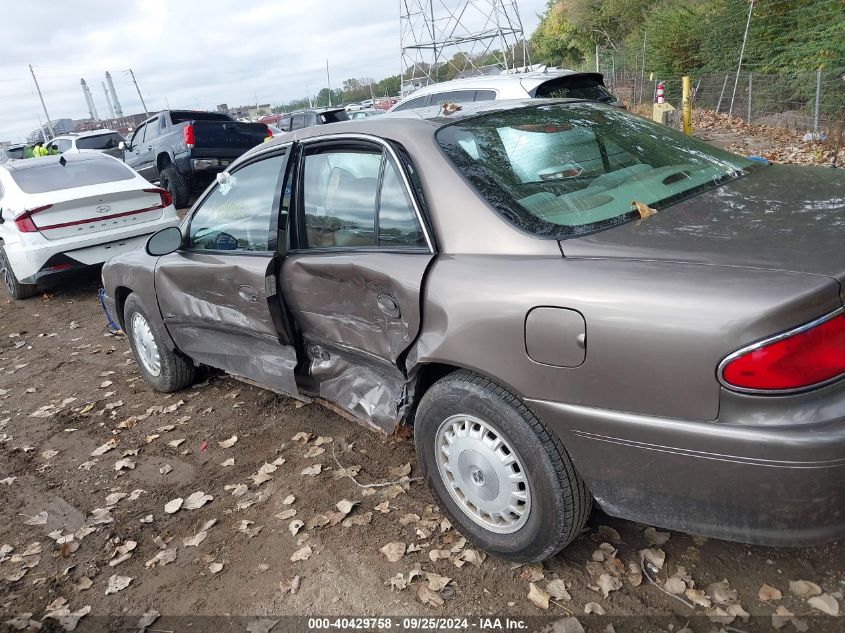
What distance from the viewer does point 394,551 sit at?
2.77 meters

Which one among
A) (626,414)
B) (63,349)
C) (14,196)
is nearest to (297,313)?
(626,414)

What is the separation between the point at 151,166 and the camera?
13.2m

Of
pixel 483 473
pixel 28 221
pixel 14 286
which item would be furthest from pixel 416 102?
pixel 483 473

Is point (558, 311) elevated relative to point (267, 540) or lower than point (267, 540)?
elevated

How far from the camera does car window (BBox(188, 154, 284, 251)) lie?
3361 mm

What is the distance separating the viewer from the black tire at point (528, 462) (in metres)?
2.21

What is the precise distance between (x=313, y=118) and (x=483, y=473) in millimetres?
14984

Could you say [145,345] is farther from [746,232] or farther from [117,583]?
[746,232]

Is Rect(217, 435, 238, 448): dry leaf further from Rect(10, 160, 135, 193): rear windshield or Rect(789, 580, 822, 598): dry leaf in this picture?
Rect(10, 160, 135, 193): rear windshield

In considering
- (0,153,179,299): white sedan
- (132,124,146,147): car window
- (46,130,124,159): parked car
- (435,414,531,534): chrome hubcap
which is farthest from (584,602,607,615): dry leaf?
(46,130,124,159): parked car

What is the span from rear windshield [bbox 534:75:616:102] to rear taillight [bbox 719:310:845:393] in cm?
599

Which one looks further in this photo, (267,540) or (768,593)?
(267,540)

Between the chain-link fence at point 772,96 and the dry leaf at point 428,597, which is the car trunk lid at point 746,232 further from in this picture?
the chain-link fence at point 772,96

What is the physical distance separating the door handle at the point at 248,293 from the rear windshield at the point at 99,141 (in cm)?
1743
